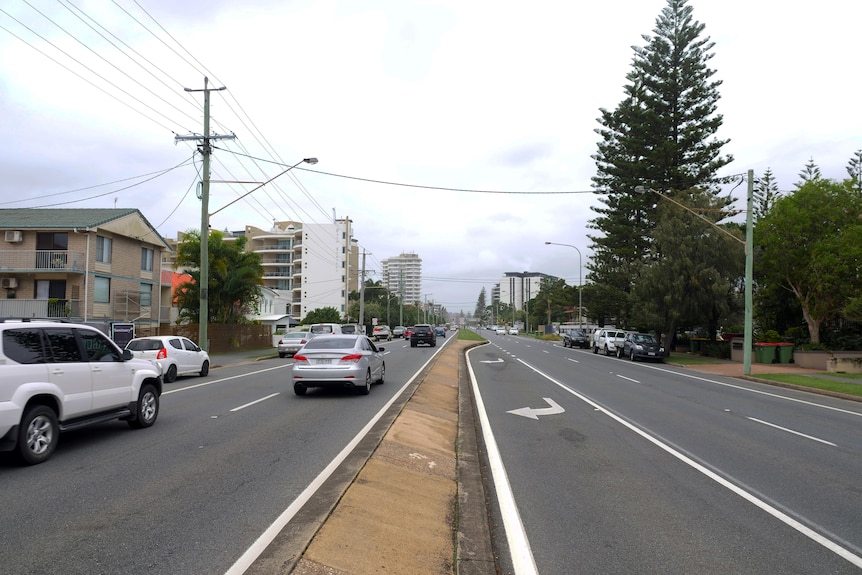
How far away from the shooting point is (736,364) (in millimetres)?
32969

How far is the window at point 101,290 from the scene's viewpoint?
34.3 metres

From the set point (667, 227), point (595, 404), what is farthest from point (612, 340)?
point (595, 404)

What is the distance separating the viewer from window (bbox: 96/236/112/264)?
34.5m

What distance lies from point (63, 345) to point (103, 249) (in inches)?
1184

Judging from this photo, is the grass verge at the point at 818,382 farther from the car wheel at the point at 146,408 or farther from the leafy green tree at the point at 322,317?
the leafy green tree at the point at 322,317

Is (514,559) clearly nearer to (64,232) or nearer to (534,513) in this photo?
(534,513)

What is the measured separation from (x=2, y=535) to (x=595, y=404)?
472 inches

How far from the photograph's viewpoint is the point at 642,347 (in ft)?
115

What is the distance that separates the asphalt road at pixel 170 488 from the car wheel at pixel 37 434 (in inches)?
5.9

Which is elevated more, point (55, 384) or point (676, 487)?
point (55, 384)

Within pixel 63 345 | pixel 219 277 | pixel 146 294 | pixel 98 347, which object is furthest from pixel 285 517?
pixel 146 294

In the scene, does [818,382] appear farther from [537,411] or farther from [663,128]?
[663,128]

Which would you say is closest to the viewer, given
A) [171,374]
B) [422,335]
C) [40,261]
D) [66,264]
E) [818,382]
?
[171,374]

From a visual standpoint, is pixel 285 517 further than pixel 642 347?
No
